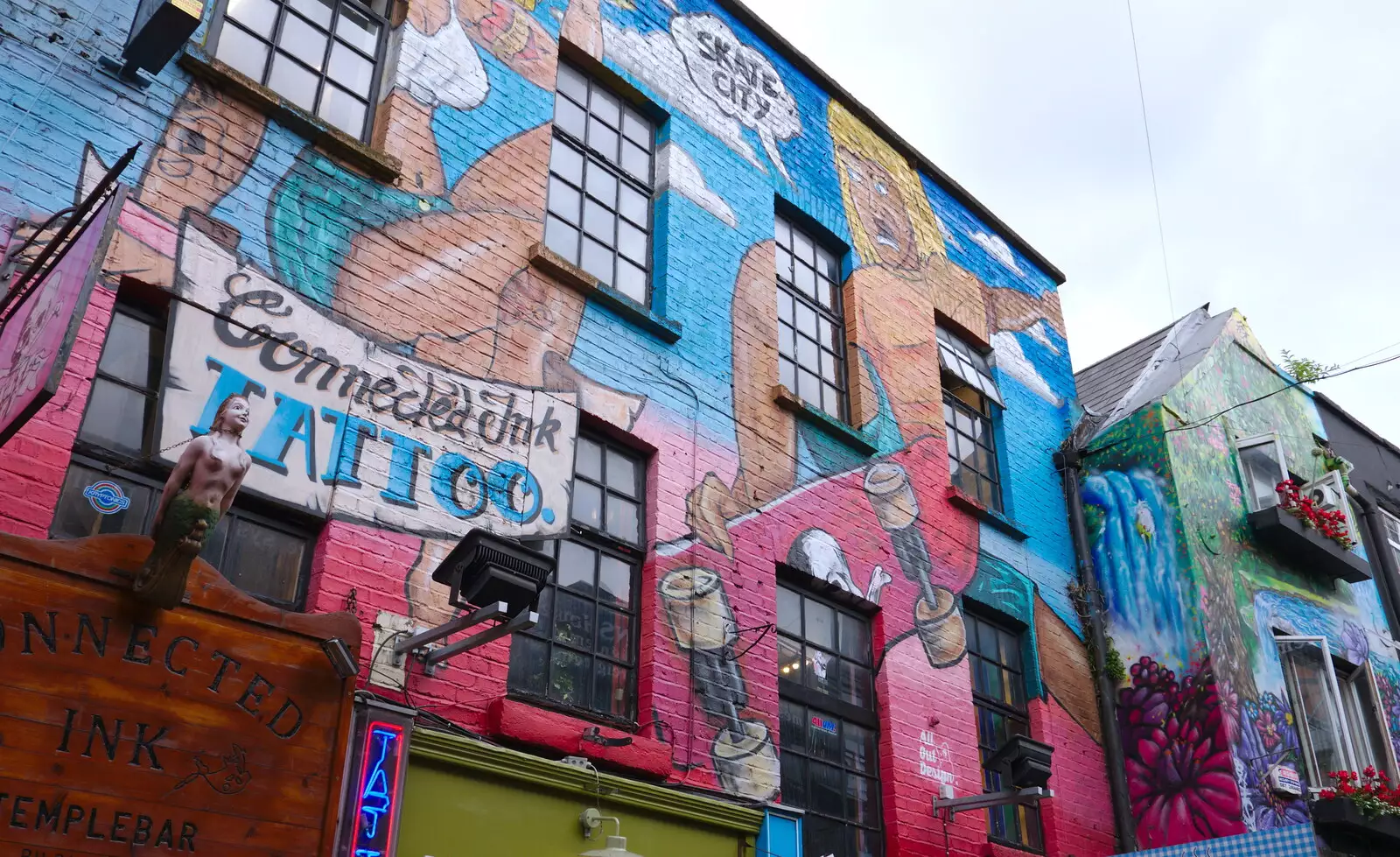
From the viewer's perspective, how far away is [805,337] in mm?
11258

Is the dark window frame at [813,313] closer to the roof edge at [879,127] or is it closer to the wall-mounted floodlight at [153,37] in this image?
the roof edge at [879,127]

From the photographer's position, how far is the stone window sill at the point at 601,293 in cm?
864

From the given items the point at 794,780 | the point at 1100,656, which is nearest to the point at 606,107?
the point at 794,780

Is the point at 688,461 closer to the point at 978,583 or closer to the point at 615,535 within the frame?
the point at 615,535

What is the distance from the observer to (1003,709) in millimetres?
11188

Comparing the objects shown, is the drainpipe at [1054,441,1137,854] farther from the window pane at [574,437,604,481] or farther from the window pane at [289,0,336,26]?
the window pane at [289,0,336,26]

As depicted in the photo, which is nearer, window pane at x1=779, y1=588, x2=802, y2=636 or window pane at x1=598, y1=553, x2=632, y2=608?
window pane at x1=598, y1=553, x2=632, y2=608

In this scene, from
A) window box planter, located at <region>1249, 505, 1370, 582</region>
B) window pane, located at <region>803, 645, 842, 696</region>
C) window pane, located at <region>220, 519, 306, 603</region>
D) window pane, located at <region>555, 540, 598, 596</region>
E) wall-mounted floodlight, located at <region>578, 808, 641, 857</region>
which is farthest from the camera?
window box planter, located at <region>1249, 505, 1370, 582</region>

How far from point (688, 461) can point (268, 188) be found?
11.9ft

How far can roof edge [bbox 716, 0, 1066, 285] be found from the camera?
11930mm

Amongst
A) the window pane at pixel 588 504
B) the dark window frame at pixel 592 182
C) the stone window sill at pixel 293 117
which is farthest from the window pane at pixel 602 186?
the window pane at pixel 588 504

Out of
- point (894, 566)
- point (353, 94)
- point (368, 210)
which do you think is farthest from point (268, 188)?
point (894, 566)

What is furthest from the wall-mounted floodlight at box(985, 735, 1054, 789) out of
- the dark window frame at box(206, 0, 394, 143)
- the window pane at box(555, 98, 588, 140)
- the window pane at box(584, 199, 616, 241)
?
the dark window frame at box(206, 0, 394, 143)

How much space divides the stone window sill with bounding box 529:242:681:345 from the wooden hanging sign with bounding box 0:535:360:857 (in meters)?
3.48
